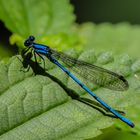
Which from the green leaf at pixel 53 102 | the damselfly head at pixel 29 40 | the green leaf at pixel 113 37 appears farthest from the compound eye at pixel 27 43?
the green leaf at pixel 113 37

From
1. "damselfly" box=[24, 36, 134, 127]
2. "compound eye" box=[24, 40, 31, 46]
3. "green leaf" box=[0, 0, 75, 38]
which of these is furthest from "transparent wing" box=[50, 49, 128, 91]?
"green leaf" box=[0, 0, 75, 38]

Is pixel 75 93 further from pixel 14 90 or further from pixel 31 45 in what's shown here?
pixel 31 45

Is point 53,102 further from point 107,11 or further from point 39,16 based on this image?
point 107,11

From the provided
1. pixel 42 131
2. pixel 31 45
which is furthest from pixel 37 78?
pixel 31 45

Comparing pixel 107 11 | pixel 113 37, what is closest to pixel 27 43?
pixel 113 37

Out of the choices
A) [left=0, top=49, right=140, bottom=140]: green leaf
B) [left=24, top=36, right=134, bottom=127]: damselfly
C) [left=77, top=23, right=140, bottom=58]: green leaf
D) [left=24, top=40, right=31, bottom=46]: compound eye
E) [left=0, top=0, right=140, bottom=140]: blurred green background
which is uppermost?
[left=0, top=0, right=140, bottom=140]: blurred green background

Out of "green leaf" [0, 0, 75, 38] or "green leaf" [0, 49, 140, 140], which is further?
"green leaf" [0, 0, 75, 38]

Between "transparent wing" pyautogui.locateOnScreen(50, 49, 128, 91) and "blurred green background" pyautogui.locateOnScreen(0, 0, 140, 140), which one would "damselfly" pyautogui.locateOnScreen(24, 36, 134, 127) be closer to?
"transparent wing" pyautogui.locateOnScreen(50, 49, 128, 91)
